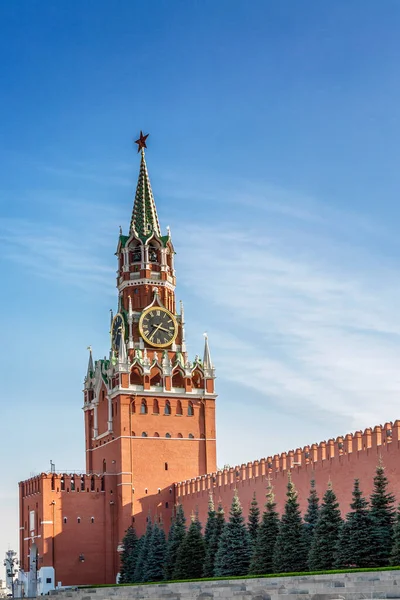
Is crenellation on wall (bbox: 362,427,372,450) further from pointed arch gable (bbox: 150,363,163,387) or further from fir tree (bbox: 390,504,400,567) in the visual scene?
pointed arch gable (bbox: 150,363,163,387)

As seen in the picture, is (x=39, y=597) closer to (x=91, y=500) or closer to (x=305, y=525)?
(x=91, y=500)

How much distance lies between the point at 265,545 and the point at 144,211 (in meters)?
24.9

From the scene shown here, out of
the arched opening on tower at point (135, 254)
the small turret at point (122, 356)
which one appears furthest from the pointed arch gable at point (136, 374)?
the arched opening on tower at point (135, 254)

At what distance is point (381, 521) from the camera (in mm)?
27453

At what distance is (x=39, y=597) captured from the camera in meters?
42.2

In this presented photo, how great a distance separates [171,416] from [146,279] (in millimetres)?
7140

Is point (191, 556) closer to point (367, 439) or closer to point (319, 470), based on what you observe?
point (319, 470)

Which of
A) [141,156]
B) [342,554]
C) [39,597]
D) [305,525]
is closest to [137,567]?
[39,597]

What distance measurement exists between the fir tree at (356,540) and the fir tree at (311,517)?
2.93 meters

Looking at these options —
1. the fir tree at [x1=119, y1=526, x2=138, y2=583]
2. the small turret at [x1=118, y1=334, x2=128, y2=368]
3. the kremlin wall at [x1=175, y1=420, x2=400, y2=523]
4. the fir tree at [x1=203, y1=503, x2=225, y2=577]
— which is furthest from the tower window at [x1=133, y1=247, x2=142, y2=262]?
the fir tree at [x1=203, y1=503, x2=225, y2=577]

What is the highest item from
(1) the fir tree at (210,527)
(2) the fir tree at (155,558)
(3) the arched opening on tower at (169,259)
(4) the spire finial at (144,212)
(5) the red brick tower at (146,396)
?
(4) the spire finial at (144,212)

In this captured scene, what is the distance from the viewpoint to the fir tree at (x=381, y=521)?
26.8m

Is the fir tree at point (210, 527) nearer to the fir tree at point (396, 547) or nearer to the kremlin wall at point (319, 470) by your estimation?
the kremlin wall at point (319, 470)

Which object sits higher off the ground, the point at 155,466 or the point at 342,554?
the point at 155,466
